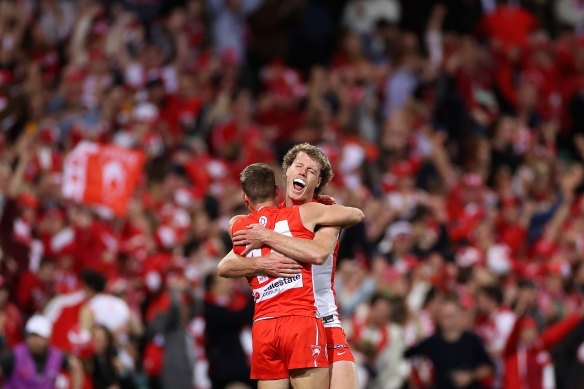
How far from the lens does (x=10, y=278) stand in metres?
10.4

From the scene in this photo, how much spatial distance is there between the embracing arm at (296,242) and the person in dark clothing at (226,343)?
3.76 m

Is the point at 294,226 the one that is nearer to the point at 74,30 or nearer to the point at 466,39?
the point at 74,30

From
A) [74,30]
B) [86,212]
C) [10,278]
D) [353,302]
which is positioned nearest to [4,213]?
[10,278]

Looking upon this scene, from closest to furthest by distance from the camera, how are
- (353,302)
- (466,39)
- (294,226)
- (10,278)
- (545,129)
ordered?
(294,226) → (10,278) → (353,302) → (545,129) → (466,39)

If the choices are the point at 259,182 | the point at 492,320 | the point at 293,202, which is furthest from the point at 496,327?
the point at 259,182

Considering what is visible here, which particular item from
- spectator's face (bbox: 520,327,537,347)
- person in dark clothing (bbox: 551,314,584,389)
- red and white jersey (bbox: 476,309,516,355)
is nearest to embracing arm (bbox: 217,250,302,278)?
spectator's face (bbox: 520,327,537,347)

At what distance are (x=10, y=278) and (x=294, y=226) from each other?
16.8ft

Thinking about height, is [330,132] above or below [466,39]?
below

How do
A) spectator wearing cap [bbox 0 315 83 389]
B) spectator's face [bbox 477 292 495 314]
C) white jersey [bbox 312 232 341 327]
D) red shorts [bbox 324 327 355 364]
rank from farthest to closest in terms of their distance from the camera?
spectator's face [bbox 477 292 495 314] → spectator wearing cap [bbox 0 315 83 389] → white jersey [bbox 312 232 341 327] → red shorts [bbox 324 327 355 364]

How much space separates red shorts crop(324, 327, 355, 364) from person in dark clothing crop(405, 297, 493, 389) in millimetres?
4464

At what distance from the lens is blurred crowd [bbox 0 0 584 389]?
34.8 ft

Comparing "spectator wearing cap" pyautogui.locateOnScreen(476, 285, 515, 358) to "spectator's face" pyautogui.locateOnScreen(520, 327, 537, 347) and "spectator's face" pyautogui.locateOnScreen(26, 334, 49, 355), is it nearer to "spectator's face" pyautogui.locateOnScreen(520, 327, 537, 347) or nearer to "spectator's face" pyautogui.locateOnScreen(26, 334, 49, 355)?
"spectator's face" pyautogui.locateOnScreen(520, 327, 537, 347)

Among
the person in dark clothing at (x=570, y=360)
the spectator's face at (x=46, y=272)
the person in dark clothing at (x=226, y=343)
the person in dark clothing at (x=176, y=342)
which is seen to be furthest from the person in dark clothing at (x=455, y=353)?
the spectator's face at (x=46, y=272)

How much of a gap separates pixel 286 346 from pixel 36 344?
4231 millimetres
